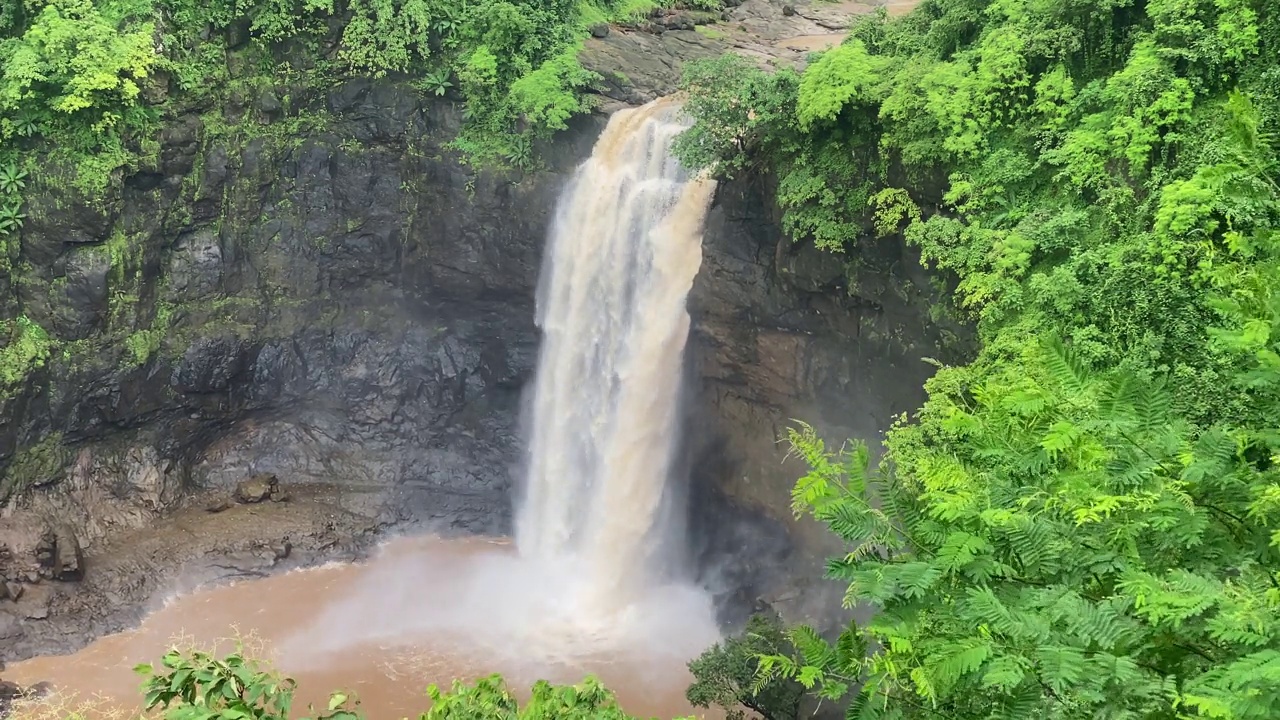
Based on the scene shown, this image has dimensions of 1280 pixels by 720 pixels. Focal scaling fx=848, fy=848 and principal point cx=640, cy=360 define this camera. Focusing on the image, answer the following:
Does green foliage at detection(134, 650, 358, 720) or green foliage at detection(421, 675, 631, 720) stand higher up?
green foliage at detection(134, 650, 358, 720)

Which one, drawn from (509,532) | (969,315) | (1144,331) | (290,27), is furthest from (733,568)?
(290,27)

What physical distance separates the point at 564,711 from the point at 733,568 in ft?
38.3

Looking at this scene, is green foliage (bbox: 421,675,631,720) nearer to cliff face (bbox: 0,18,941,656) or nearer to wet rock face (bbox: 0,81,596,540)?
cliff face (bbox: 0,18,941,656)

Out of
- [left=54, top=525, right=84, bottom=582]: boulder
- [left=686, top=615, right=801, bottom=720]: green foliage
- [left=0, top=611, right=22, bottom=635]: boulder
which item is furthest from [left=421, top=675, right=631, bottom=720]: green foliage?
[left=54, top=525, right=84, bottom=582]: boulder

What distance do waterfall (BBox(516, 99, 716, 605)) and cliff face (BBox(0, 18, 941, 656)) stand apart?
67 centimetres

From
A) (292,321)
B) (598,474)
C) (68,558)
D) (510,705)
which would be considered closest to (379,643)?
(598,474)

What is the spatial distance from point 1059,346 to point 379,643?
14059 mm

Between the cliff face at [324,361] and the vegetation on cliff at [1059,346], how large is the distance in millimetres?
2692

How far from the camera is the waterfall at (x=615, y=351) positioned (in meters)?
16.0

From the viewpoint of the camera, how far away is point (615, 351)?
682 inches

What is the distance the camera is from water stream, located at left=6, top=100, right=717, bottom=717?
49.3 feet

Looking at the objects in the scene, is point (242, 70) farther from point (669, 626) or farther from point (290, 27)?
point (669, 626)

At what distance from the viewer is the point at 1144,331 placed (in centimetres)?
795

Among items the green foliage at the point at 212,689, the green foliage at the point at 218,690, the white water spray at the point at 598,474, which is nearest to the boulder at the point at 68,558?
the white water spray at the point at 598,474
